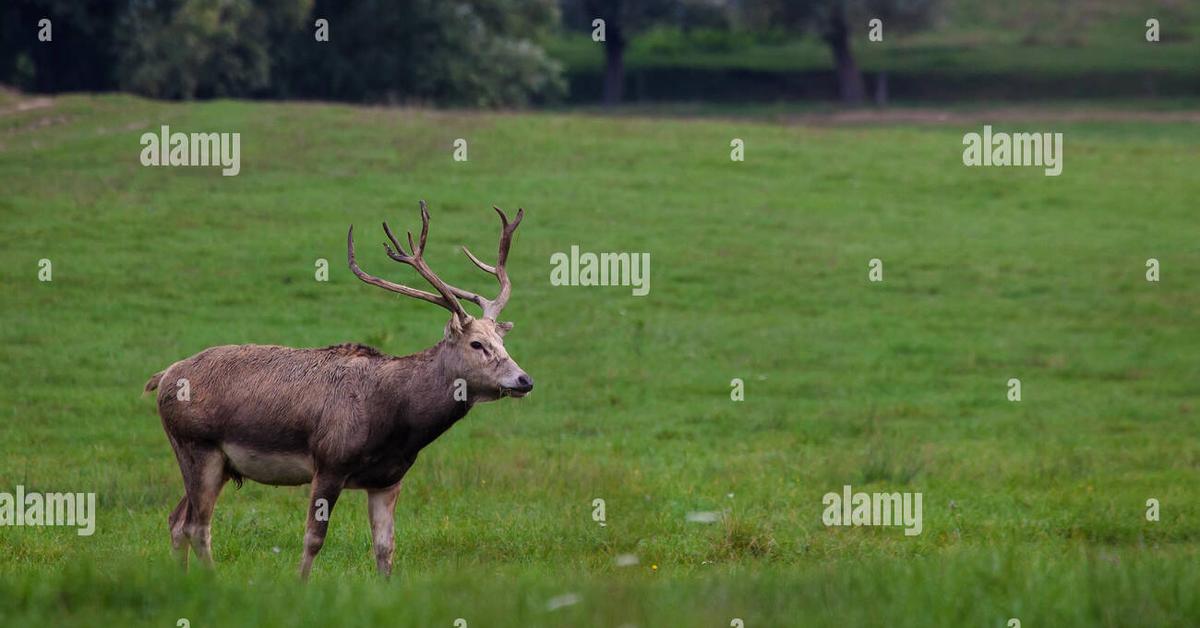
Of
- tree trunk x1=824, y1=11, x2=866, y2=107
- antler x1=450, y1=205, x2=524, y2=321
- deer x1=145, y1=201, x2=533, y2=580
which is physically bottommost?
deer x1=145, y1=201, x2=533, y2=580

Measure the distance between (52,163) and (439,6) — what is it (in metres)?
22.8

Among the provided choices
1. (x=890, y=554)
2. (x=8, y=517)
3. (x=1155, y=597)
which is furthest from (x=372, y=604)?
(x=8, y=517)

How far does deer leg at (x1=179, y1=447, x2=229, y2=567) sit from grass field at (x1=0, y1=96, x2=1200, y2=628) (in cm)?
51

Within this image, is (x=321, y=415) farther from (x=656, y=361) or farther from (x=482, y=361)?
(x=656, y=361)

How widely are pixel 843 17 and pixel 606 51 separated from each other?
11819 millimetres

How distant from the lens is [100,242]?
26016mm

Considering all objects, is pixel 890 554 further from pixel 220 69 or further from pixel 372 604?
pixel 220 69

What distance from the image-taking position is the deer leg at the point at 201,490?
11.1m

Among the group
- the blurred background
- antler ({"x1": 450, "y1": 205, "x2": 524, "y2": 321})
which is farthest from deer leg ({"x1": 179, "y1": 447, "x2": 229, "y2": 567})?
the blurred background

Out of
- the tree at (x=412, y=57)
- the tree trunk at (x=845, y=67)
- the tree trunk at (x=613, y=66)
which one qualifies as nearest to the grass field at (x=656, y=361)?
the tree at (x=412, y=57)

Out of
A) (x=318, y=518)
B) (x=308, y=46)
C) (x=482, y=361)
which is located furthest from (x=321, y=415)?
(x=308, y=46)

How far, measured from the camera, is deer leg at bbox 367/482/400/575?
10953 mm

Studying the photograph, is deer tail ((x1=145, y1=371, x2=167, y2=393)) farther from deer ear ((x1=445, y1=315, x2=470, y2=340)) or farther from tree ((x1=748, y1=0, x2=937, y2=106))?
tree ((x1=748, y1=0, x2=937, y2=106))

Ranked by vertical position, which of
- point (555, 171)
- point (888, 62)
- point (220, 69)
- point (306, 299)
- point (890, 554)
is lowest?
point (890, 554)
